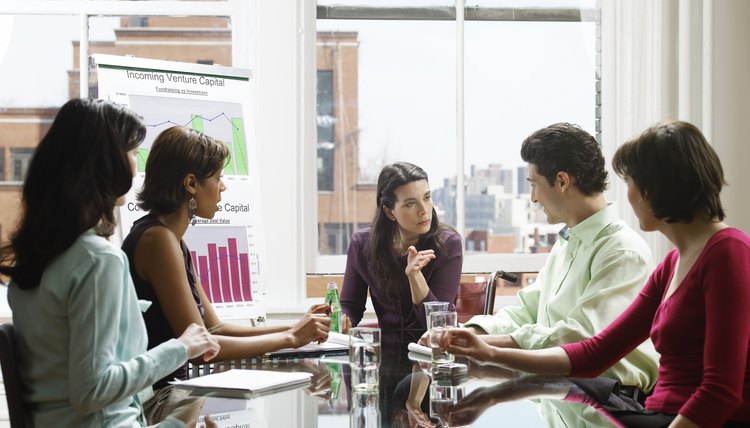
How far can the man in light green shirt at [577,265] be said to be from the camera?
7.33ft

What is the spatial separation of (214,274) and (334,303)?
1.07m

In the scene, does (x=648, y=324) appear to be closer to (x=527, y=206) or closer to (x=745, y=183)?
(x=745, y=183)

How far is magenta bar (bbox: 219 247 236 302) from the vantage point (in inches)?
145

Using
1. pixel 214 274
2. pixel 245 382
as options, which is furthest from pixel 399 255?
pixel 245 382

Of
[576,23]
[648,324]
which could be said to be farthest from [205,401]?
[576,23]

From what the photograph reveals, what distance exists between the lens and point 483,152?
4344 millimetres

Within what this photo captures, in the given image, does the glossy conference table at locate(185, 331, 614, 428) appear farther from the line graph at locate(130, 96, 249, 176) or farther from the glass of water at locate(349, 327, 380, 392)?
the line graph at locate(130, 96, 249, 176)

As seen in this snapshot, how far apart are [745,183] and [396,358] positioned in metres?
2.30

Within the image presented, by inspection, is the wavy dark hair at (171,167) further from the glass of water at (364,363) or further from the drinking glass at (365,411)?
the drinking glass at (365,411)

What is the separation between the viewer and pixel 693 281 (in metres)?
1.73

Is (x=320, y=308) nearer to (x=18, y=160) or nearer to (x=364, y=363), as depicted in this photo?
(x=364, y=363)

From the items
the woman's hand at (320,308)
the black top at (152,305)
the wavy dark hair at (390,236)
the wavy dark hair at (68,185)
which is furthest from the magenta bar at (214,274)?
the wavy dark hair at (68,185)

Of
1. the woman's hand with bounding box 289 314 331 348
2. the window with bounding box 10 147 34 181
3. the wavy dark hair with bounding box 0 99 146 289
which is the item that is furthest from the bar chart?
the wavy dark hair with bounding box 0 99 146 289

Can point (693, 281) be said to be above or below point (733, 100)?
below
